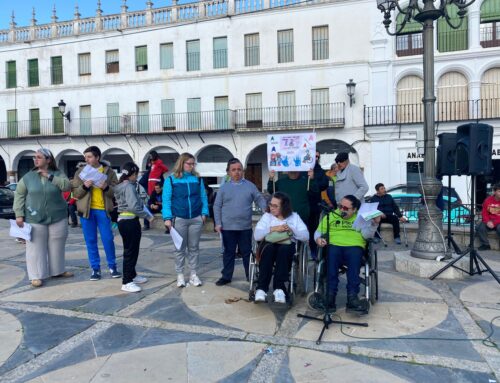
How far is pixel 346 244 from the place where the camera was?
466 cm

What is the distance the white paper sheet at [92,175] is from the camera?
564 centimetres

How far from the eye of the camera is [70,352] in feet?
12.1

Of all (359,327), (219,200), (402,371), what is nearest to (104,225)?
(219,200)

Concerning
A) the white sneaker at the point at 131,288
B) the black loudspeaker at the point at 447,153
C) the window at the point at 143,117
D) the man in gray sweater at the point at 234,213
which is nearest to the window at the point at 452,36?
the window at the point at 143,117

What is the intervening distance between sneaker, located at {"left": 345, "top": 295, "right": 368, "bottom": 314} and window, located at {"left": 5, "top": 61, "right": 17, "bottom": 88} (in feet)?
98.2

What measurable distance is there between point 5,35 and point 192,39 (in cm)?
1372

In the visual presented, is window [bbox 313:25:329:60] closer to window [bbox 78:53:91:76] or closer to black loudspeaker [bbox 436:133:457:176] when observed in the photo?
window [bbox 78:53:91:76]

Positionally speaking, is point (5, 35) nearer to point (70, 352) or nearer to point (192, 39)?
point (192, 39)

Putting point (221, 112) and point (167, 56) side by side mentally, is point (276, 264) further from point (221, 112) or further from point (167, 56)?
point (167, 56)

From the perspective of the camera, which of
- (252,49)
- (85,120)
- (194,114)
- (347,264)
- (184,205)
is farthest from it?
(85,120)

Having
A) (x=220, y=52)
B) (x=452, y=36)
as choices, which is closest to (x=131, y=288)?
(x=220, y=52)

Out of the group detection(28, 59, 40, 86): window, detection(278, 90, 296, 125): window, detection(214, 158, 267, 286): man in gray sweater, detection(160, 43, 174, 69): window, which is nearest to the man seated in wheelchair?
detection(214, 158, 267, 286): man in gray sweater

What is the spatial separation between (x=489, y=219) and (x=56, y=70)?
2668 centimetres

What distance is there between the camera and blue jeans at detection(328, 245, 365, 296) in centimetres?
454
